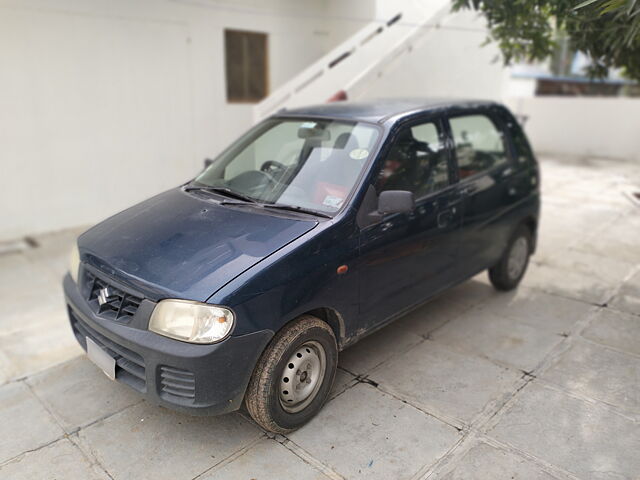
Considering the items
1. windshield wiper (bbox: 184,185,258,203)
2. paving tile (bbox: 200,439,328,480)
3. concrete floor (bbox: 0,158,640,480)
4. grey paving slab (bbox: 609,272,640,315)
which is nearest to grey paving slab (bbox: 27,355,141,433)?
concrete floor (bbox: 0,158,640,480)

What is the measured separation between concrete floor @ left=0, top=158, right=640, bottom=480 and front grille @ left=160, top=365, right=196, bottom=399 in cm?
44

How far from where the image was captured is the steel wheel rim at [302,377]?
9.27ft

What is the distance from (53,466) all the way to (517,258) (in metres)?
4.01

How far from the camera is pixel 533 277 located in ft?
17.4

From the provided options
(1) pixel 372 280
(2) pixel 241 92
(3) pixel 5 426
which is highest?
(2) pixel 241 92

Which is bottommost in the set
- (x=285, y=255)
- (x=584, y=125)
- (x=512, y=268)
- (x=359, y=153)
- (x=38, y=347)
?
(x=38, y=347)

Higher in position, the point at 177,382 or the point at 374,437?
the point at 177,382

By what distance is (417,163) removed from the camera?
3652mm

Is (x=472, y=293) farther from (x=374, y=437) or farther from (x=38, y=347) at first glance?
(x=38, y=347)

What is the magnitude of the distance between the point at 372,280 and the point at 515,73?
2385 centimetres

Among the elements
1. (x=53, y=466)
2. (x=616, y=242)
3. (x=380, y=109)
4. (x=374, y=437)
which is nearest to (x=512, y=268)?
(x=380, y=109)

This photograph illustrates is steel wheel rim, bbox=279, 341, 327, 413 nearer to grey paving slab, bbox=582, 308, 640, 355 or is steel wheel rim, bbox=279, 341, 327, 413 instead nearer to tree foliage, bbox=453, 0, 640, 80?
grey paving slab, bbox=582, 308, 640, 355

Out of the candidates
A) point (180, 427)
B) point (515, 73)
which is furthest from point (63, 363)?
point (515, 73)

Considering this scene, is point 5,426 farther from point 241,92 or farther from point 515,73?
point 515,73
